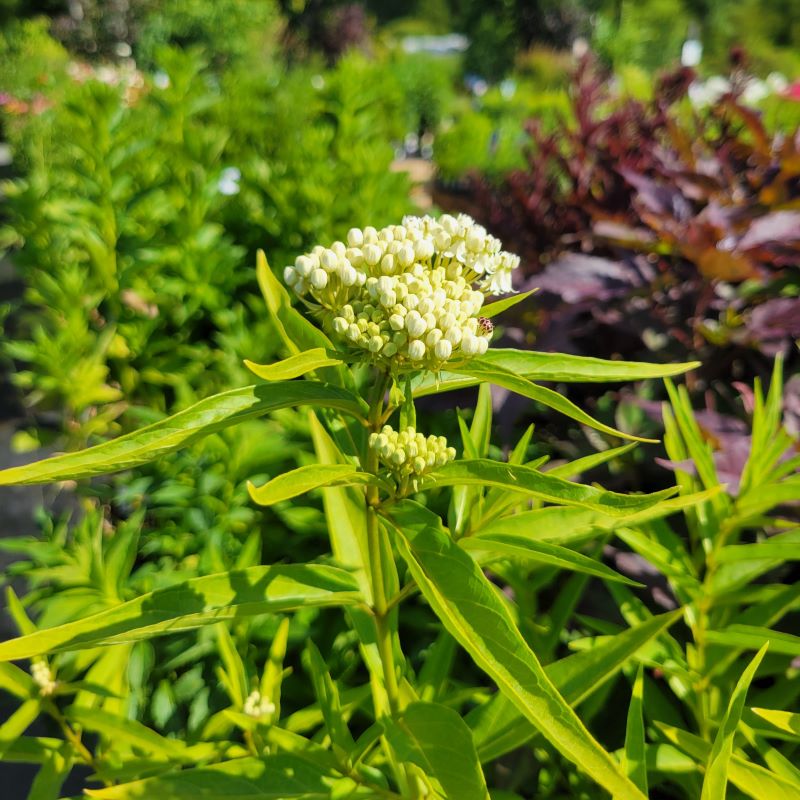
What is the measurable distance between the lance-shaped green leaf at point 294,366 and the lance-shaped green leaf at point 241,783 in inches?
24.7

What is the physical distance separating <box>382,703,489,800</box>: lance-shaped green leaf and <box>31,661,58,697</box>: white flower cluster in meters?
0.63

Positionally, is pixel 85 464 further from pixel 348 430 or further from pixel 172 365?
pixel 172 365

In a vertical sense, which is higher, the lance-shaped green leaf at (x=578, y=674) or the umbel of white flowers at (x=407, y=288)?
the umbel of white flowers at (x=407, y=288)

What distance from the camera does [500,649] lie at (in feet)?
2.28

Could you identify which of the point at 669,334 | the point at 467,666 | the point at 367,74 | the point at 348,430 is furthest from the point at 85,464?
the point at 367,74

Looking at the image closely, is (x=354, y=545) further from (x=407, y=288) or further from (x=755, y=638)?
(x=755, y=638)

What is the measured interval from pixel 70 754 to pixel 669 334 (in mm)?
1567

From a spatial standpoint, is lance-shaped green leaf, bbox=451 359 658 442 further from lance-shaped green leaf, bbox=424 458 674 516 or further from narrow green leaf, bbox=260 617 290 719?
narrow green leaf, bbox=260 617 290 719

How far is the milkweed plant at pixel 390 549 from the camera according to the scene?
72 centimetres

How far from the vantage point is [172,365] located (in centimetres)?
275

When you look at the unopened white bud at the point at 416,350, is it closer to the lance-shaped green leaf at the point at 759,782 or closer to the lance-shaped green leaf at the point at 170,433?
the lance-shaped green leaf at the point at 170,433

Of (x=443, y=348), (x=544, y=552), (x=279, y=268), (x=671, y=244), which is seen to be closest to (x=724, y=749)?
(x=544, y=552)

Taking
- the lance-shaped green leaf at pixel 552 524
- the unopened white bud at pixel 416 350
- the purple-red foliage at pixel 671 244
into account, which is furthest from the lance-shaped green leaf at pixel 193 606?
the purple-red foliage at pixel 671 244

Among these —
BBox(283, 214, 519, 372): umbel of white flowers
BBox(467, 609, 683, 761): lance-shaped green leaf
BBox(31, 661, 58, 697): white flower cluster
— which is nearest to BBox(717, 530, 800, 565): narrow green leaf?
BBox(467, 609, 683, 761): lance-shaped green leaf
